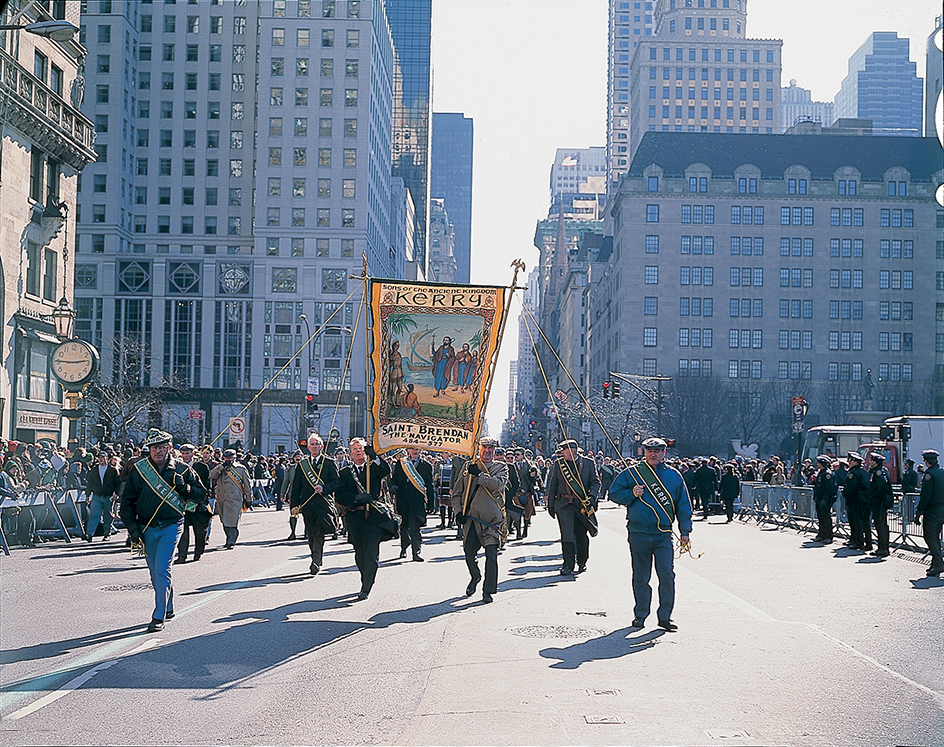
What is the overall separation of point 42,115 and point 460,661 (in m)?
30.7

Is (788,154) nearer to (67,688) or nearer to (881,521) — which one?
(881,521)

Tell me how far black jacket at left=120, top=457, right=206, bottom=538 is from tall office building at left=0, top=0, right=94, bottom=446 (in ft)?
75.9

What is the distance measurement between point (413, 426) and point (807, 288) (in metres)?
96.1

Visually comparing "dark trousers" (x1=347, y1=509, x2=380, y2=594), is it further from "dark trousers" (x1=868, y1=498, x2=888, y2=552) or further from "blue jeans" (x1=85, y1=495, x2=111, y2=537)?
"dark trousers" (x1=868, y1=498, x2=888, y2=552)

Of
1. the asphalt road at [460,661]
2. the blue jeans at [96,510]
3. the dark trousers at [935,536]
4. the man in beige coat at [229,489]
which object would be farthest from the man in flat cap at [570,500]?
the blue jeans at [96,510]

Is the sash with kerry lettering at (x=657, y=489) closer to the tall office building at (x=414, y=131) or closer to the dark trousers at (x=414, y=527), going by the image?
the dark trousers at (x=414, y=527)

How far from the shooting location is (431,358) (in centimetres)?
1452

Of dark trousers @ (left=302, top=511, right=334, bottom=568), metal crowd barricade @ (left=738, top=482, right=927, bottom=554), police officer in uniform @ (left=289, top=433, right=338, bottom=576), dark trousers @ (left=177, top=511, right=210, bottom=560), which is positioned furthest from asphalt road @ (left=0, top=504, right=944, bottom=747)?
metal crowd barricade @ (left=738, top=482, right=927, bottom=554)

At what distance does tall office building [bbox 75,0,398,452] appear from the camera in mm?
92312

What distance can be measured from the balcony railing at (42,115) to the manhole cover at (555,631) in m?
26.0

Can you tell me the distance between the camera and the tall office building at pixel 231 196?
303 feet

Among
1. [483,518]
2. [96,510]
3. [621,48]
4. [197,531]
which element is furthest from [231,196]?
[621,48]

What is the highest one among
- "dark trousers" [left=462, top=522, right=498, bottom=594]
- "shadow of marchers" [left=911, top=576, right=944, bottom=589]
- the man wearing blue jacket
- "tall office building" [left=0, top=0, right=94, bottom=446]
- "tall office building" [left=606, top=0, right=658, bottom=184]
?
"tall office building" [left=606, top=0, right=658, bottom=184]

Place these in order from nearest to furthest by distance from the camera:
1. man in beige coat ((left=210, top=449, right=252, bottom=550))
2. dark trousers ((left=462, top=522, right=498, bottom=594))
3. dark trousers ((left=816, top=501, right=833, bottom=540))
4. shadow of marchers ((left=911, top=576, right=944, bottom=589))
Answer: dark trousers ((left=462, top=522, right=498, bottom=594)) < shadow of marchers ((left=911, top=576, right=944, bottom=589)) < man in beige coat ((left=210, top=449, right=252, bottom=550)) < dark trousers ((left=816, top=501, right=833, bottom=540))
